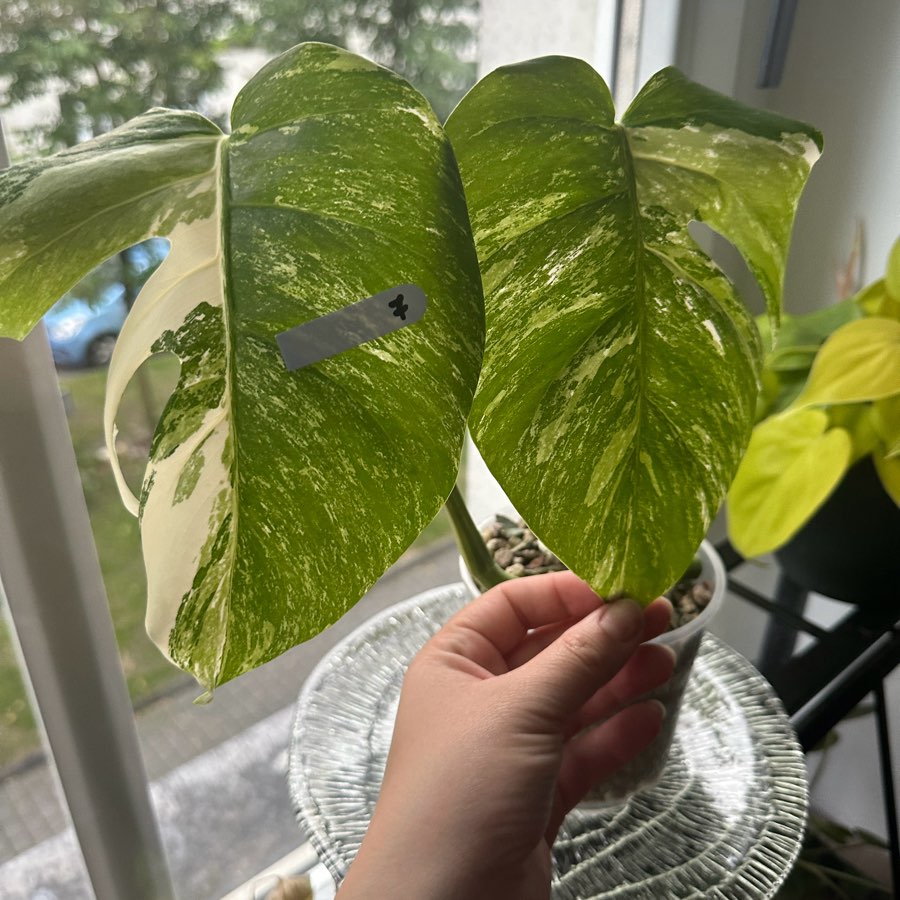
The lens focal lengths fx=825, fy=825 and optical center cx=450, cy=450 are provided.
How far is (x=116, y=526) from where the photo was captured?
2.52ft

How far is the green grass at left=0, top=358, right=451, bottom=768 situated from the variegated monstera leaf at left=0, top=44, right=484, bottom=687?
345mm

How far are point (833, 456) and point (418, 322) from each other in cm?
48

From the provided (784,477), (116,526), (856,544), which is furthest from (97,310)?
(856,544)

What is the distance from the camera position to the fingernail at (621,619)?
1.40ft

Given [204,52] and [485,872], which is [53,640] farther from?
[204,52]

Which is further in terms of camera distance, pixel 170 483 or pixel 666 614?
pixel 666 614

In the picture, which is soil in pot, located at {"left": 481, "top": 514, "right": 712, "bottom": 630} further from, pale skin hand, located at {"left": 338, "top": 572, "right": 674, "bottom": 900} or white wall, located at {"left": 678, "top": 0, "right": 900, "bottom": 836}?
white wall, located at {"left": 678, "top": 0, "right": 900, "bottom": 836}

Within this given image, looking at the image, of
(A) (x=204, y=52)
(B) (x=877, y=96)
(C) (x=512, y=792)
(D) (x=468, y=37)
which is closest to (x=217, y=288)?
(C) (x=512, y=792)

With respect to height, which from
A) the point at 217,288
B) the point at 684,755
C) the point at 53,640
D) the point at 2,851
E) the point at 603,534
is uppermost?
the point at 217,288

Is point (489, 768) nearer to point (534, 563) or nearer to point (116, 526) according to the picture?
point (534, 563)

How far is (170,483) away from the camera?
34 cm

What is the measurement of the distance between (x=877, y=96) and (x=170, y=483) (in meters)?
0.90

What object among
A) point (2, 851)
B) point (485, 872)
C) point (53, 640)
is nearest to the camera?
point (485, 872)

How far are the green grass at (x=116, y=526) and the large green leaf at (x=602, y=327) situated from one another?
1.43 ft
